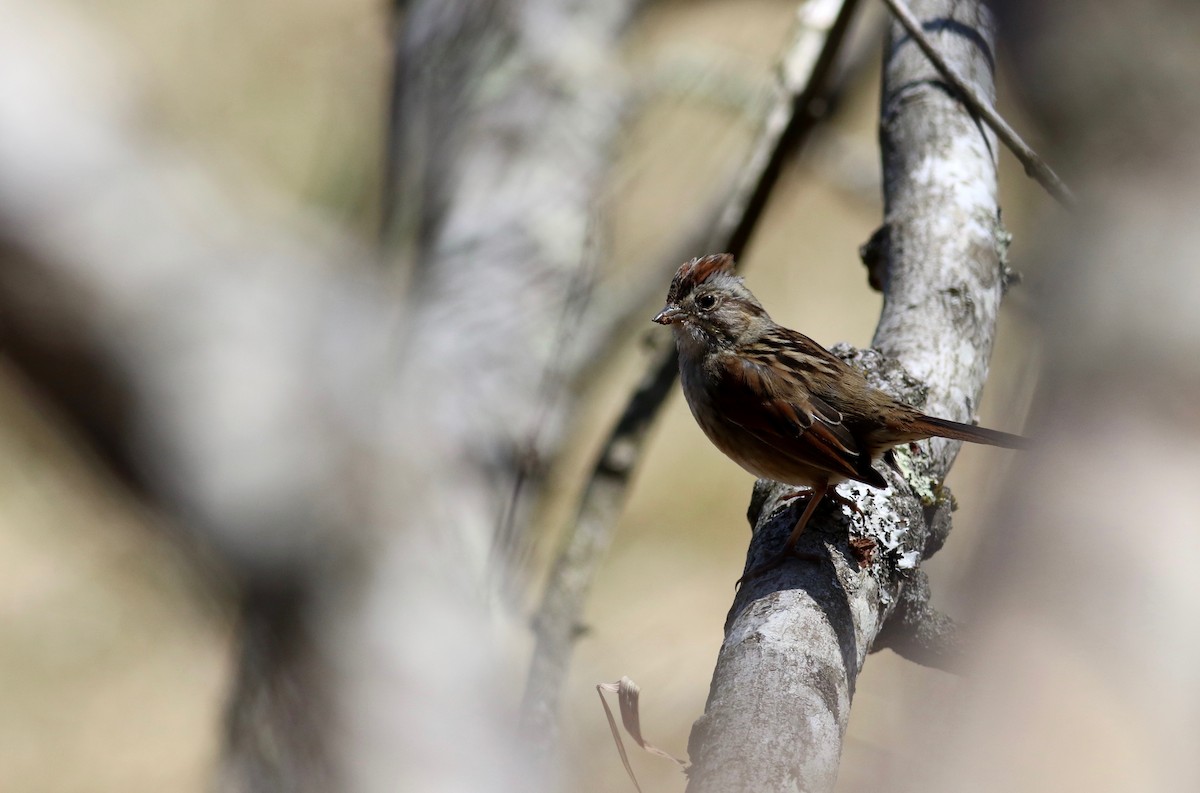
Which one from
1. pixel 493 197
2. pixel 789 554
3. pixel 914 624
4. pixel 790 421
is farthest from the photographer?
pixel 493 197

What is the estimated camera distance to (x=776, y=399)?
3.00 meters

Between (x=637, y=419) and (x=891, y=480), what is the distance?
176 cm

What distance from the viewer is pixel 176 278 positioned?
4.24 m

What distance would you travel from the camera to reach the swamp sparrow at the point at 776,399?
8.39 ft

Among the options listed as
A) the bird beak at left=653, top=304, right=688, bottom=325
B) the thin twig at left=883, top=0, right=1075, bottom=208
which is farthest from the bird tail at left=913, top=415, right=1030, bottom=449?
the bird beak at left=653, top=304, right=688, bottom=325

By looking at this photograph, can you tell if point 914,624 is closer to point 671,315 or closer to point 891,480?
point 891,480

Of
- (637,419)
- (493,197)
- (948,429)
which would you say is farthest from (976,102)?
(493,197)

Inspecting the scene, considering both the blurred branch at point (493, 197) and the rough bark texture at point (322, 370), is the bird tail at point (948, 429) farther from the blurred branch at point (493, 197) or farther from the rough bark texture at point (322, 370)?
the blurred branch at point (493, 197)

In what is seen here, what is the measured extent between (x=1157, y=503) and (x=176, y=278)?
4062mm

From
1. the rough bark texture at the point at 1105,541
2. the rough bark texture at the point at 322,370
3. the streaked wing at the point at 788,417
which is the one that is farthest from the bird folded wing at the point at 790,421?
the rough bark texture at the point at 1105,541

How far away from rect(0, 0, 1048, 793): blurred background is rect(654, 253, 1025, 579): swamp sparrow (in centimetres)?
136

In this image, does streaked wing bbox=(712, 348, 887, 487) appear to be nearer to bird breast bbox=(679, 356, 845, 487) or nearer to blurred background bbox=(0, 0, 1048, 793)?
bird breast bbox=(679, 356, 845, 487)

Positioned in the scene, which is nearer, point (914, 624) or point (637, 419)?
point (914, 624)

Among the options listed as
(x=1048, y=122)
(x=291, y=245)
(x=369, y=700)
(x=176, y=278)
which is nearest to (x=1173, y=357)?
(x=1048, y=122)
